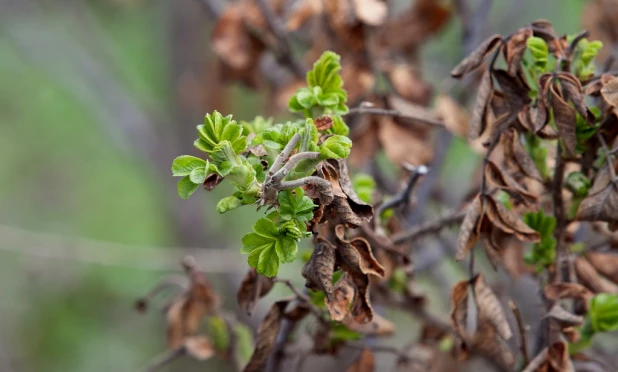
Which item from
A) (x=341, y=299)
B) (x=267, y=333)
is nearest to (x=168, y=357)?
(x=267, y=333)

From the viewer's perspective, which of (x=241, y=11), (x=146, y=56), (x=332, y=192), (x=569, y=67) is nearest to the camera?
(x=332, y=192)

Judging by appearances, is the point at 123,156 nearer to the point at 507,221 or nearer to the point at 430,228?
the point at 430,228

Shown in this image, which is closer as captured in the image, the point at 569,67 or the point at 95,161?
the point at 569,67

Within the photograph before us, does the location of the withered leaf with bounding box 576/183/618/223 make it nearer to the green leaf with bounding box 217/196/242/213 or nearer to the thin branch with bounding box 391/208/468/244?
the thin branch with bounding box 391/208/468/244

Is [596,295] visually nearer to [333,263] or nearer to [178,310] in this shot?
[333,263]

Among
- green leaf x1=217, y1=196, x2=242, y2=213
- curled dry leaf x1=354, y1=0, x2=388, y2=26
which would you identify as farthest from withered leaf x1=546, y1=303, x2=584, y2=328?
curled dry leaf x1=354, y1=0, x2=388, y2=26

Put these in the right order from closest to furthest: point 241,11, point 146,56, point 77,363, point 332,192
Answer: point 332,192 → point 241,11 → point 77,363 → point 146,56

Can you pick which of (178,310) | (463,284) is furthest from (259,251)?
(178,310)
